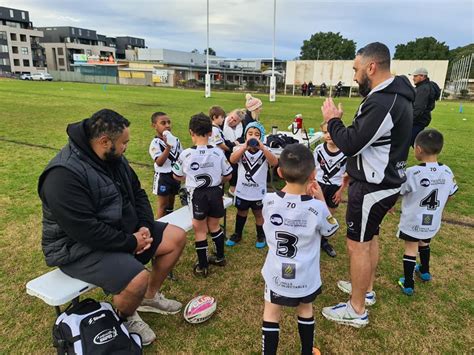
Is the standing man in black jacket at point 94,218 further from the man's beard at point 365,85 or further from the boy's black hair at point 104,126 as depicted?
the man's beard at point 365,85

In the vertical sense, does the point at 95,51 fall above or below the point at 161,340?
above

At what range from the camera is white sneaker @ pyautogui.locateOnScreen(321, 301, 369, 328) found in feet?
9.56

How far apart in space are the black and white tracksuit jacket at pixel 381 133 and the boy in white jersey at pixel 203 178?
135 cm

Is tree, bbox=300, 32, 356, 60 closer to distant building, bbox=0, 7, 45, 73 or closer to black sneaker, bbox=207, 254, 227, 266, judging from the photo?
distant building, bbox=0, 7, 45, 73

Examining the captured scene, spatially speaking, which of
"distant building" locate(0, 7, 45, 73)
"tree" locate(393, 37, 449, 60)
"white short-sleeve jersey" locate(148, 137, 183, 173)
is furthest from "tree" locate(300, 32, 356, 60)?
"white short-sleeve jersey" locate(148, 137, 183, 173)

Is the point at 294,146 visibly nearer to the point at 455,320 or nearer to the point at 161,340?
the point at 161,340

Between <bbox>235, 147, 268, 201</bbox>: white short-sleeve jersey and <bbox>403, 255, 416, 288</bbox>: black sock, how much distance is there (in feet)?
5.74

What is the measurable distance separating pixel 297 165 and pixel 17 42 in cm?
9291

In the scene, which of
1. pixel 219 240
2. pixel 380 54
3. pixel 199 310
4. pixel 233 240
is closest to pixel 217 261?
pixel 219 240

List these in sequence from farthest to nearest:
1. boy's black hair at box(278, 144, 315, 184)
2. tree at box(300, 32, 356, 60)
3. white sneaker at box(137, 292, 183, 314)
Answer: tree at box(300, 32, 356, 60) < white sneaker at box(137, 292, 183, 314) < boy's black hair at box(278, 144, 315, 184)

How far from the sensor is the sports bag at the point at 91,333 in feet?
7.30

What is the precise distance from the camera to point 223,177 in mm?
3680

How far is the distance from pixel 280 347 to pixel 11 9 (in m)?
Result: 98.4

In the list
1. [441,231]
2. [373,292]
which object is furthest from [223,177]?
[441,231]
